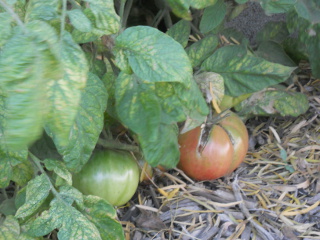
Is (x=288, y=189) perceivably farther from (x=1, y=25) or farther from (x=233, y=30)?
(x=1, y=25)

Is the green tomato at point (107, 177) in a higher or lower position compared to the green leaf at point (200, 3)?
lower

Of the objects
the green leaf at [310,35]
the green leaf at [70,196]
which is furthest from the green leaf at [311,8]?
the green leaf at [70,196]

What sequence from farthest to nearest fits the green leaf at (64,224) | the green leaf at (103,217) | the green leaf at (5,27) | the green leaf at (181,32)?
the green leaf at (181,32), the green leaf at (103,217), the green leaf at (64,224), the green leaf at (5,27)

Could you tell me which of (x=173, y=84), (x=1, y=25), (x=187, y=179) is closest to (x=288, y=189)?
(x=187, y=179)

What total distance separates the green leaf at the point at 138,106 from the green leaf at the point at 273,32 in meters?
0.82

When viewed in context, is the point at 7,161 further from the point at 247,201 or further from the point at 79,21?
the point at 247,201

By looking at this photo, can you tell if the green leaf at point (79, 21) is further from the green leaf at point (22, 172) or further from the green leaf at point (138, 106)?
the green leaf at point (22, 172)

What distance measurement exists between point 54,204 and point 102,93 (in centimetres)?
21

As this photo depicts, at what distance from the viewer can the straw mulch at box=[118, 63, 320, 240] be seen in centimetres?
105

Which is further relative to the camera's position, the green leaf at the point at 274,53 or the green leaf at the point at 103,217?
the green leaf at the point at 274,53

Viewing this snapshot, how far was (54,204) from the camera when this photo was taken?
2.52ft

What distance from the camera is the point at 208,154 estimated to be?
1.11 m

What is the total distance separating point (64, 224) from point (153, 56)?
331 mm

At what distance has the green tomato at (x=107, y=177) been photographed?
991 millimetres
